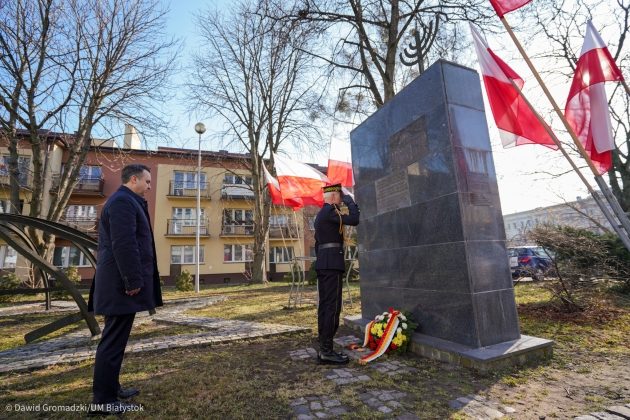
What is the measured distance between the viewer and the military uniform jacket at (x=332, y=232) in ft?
14.9

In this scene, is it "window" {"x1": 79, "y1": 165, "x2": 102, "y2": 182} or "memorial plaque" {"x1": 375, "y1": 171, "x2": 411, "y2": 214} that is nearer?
"memorial plaque" {"x1": 375, "y1": 171, "x2": 411, "y2": 214}

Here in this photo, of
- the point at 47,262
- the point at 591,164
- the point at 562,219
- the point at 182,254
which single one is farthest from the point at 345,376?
the point at 182,254

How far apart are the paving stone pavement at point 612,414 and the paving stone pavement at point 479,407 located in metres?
0.52

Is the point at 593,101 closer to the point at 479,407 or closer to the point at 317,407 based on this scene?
the point at 479,407

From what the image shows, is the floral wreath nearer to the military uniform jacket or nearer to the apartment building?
the military uniform jacket

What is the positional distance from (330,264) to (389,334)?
127 cm

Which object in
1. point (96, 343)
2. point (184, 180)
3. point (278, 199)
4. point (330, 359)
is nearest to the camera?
point (330, 359)

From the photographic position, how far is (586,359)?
3908mm

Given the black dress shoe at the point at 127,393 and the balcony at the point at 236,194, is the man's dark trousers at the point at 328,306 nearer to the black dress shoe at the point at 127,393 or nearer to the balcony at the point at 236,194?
the black dress shoe at the point at 127,393

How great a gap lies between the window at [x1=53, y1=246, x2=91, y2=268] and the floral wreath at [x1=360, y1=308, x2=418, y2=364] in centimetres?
3107

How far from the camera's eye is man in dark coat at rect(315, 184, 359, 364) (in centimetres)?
428

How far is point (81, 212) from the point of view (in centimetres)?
2995

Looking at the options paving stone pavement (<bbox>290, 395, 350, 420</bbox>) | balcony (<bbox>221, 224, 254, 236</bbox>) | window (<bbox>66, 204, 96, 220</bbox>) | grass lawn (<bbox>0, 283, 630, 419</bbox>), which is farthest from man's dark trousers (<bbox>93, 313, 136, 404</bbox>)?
window (<bbox>66, 204, 96, 220</bbox>)

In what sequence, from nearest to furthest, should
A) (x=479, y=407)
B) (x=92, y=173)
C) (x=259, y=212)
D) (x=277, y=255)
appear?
(x=479, y=407), (x=259, y=212), (x=92, y=173), (x=277, y=255)
